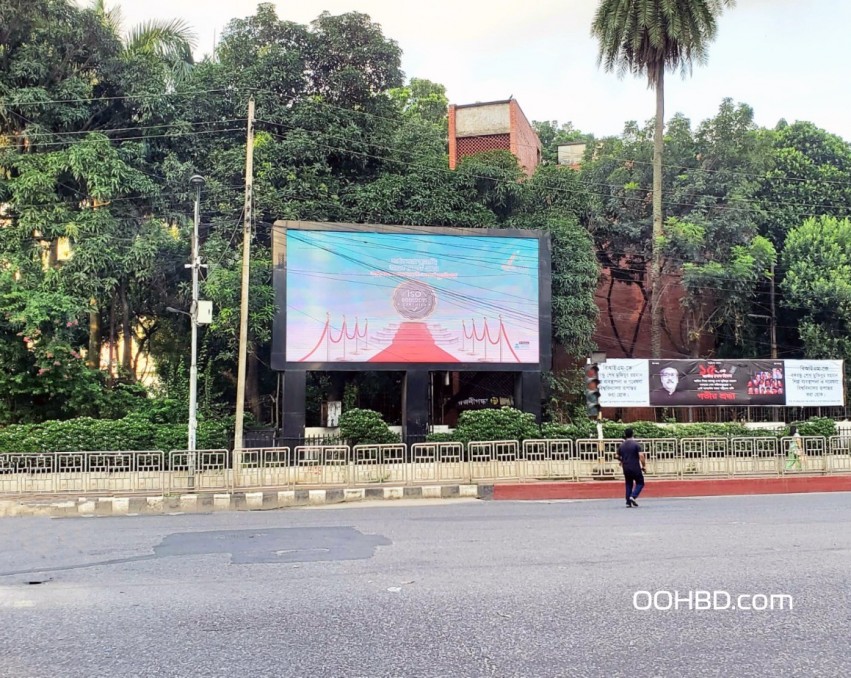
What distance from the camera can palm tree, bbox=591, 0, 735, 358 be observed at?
27.5 metres

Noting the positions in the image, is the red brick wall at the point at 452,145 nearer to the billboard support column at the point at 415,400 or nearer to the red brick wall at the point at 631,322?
the red brick wall at the point at 631,322

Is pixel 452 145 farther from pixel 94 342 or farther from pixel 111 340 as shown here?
pixel 94 342

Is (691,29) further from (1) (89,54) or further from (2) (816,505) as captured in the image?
(1) (89,54)

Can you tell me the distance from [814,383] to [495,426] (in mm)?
11473

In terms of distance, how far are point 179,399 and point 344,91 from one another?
45.2 feet

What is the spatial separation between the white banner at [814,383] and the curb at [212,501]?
1428 centimetres

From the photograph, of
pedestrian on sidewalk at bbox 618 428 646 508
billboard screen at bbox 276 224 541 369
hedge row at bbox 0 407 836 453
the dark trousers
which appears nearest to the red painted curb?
the dark trousers

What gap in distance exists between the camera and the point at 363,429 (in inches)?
894

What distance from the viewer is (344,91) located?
95.0 feet

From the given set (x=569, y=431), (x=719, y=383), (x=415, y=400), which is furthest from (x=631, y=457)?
(x=719, y=383)

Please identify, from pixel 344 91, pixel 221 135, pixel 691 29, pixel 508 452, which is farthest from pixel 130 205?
pixel 691 29

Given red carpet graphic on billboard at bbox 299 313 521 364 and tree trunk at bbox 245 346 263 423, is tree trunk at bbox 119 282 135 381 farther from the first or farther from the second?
red carpet graphic on billboard at bbox 299 313 521 364

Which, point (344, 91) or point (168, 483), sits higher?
point (344, 91)

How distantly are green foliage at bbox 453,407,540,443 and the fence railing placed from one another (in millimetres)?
4999
